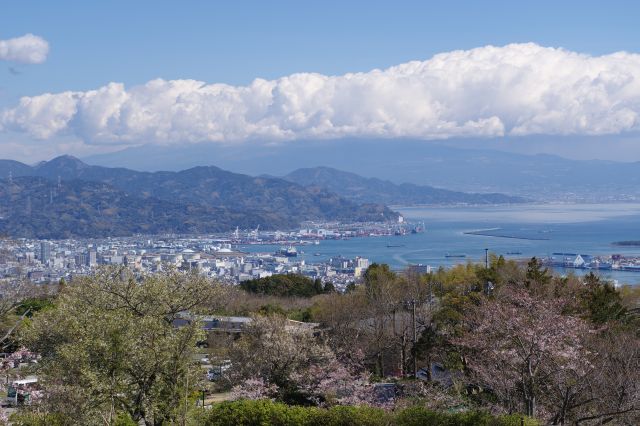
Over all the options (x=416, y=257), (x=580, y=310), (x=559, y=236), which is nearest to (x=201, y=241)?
(x=416, y=257)

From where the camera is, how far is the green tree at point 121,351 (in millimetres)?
10969

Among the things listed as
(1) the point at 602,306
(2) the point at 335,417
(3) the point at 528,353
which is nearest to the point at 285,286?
(1) the point at 602,306

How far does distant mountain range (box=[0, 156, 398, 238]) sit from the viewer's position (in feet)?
352

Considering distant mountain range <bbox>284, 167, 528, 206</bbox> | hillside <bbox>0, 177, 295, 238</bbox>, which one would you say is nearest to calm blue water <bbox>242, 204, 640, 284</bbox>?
distant mountain range <bbox>284, 167, 528, 206</bbox>

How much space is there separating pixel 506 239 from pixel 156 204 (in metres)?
59.4

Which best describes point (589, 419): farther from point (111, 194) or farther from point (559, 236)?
point (111, 194)

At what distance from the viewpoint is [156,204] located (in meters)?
125

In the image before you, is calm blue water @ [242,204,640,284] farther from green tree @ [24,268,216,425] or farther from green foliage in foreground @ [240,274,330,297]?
green tree @ [24,268,216,425]

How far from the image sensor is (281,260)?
3194 inches

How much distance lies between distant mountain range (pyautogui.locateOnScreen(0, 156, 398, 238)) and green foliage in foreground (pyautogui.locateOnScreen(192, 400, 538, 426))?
76933mm

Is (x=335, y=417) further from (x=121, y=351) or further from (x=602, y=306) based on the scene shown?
(x=602, y=306)

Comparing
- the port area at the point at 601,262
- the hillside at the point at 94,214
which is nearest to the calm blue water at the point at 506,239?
the port area at the point at 601,262

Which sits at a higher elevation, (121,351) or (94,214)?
(121,351)

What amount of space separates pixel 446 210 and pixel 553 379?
156909 millimetres
